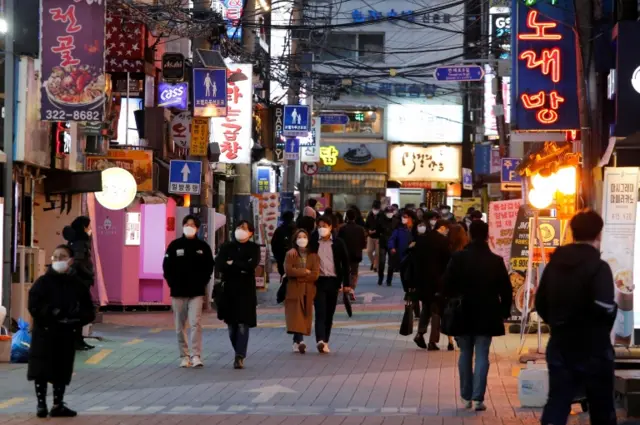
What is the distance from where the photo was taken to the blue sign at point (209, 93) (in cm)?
2784

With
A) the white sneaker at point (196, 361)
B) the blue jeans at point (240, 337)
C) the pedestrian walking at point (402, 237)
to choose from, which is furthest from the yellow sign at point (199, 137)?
the white sneaker at point (196, 361)

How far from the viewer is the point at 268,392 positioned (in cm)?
1445

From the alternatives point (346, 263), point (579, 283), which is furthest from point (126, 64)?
point (579, 283)

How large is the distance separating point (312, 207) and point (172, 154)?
6.61 m

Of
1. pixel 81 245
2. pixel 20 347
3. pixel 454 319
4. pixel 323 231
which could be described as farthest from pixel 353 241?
pixel 454 319

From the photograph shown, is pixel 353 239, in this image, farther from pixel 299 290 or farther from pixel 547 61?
pixel 547 61

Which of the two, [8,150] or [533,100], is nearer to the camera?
[533,100]

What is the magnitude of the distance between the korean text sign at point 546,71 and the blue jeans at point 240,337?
469 cm

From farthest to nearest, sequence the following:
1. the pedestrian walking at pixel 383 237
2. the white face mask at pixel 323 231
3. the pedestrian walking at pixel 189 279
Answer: the pedestrian walking at pixel 383 237
the white face mask at pixel 323 231
the pedestrian walking at pixel 189 279

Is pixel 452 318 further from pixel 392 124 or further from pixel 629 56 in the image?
pixel 392 124

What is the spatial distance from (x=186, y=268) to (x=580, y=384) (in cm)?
821

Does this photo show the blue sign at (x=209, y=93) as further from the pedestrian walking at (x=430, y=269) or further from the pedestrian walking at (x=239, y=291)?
the pedestrian walking at (x=239, y=291)

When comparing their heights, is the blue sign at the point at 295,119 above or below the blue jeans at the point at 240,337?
above

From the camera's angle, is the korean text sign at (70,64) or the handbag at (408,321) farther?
the handbag at (408,321)
